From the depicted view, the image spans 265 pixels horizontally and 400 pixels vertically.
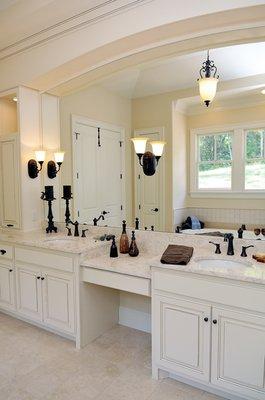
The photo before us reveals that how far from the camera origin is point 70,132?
3418 millimetres

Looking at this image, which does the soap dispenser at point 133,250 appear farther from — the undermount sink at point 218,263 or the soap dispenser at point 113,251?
the undermount sink at point 218,263

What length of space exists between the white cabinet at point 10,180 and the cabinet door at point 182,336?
2181mm

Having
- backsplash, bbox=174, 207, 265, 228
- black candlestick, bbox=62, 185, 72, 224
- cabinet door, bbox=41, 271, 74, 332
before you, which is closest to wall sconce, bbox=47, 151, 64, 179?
black candlestick, bbox=62, 185, 72, 224

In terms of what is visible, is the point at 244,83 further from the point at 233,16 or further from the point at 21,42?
the point at 21,42

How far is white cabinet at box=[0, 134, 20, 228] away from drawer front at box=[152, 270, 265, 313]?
7.03 ft

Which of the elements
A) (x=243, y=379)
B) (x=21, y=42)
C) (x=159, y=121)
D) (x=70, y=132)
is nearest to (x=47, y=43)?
(x=21, y=42)

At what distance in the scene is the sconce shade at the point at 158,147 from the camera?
2758 mm

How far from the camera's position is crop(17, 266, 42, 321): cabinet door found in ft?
9.53

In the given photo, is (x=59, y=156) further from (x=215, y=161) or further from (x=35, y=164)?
(x=215, y=161)

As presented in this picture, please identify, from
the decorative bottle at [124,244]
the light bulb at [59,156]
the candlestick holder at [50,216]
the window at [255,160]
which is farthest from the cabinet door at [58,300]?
the window at [255,160]

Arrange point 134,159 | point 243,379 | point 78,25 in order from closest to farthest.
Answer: point 243,379 < point 78,25 < point 134,159

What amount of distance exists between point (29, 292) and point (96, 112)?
209 cm

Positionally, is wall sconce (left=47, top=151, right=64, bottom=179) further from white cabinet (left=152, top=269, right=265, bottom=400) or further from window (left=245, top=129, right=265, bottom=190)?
window (left=245, top=129, right=265, bottom=190)

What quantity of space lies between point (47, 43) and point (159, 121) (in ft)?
4.74
